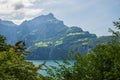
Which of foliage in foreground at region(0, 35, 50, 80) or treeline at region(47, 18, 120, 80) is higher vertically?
treeline at region(47, 18, 120, 80)

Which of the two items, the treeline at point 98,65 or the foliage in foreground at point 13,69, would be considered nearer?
the treeline at point 98,65

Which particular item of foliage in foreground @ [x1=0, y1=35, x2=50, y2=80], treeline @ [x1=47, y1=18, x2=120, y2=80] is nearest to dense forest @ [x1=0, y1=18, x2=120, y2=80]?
treeline @ [x1=47, y1=18, x2=120, y2=80]

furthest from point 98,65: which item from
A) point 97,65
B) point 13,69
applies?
point 13,69

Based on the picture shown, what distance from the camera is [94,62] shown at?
60.7ft

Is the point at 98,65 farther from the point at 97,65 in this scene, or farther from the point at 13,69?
the point at 13,69

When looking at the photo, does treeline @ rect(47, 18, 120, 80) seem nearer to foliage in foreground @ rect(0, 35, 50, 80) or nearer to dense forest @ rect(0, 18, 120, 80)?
dense forest @ rect(0, 18, 120, 80)

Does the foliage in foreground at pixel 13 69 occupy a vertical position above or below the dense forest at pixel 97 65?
below

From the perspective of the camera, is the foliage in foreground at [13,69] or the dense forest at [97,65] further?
the foliage in foreground at [13,69]

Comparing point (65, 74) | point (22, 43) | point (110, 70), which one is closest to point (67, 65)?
point (65, 74)

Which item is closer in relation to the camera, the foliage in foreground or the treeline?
the treeline

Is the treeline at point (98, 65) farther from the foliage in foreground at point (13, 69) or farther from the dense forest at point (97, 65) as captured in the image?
the foliage in foreground at point (13, 69)

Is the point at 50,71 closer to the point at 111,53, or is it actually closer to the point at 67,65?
the point at 67,65

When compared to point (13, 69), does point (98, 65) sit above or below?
above

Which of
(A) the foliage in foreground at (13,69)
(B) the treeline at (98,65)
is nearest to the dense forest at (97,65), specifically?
(B) the treeline at (98,65)
